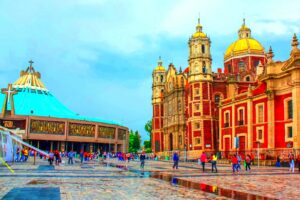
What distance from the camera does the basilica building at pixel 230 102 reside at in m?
40.9

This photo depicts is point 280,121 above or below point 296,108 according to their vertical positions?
below

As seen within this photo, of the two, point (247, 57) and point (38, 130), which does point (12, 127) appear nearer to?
point (38, 130)

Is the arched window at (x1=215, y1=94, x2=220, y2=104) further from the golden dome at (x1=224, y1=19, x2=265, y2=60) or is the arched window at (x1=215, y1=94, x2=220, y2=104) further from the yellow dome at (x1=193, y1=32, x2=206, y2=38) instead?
the golden dome at (x1=224, y1=19, x2=265, y2=60)

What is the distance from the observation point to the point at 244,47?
7138 centimetres

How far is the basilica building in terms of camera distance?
134ft

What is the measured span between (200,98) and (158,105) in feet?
84.5

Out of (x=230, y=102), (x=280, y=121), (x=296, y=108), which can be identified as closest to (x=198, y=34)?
(x=230, y=102)

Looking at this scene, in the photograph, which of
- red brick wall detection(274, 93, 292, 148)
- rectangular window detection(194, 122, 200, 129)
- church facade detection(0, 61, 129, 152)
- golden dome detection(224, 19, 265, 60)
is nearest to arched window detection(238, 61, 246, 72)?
golden dome detection(224, 19, 265, 60)

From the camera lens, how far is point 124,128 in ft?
335

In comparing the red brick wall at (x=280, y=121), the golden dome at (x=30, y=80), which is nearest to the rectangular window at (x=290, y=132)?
the red brick wall at (x=280, y=121)

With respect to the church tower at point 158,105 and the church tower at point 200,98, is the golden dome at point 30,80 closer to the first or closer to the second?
the church tower at point 158,105

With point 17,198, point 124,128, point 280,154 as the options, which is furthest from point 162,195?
point 124,128

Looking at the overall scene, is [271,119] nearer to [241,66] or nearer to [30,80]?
[241,66]

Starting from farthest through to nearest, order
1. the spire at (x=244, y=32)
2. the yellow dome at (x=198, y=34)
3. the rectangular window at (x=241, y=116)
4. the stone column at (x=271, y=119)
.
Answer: the spire at (x=244, y=32) → the yellow dome at (x=198, y=34) → the rectangular window at (x=241, y=116) → the stone column at (x=271, y=119)
